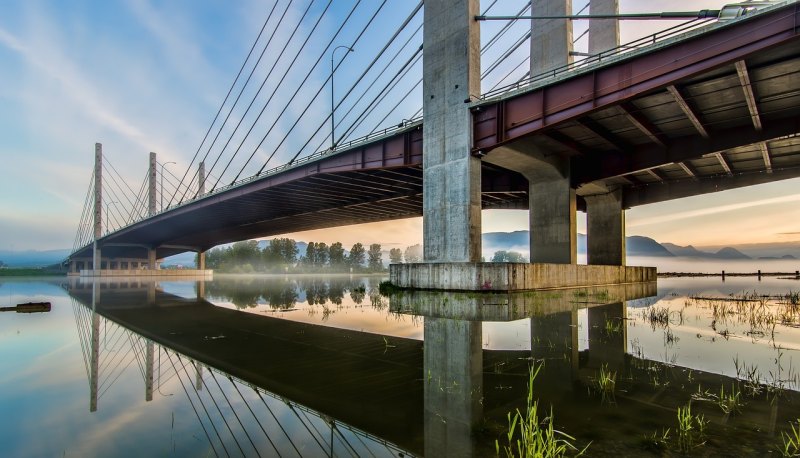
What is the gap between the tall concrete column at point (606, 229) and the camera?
4191 cm

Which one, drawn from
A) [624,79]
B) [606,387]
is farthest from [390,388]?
[624,79]

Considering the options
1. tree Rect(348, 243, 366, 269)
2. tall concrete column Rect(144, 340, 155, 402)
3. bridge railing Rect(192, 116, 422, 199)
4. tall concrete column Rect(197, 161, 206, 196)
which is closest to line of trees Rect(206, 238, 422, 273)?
tree Rect(348, 243, 366, 269)

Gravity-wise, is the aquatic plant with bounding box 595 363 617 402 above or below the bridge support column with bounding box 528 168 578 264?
below

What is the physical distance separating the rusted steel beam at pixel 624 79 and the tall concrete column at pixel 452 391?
16898mm

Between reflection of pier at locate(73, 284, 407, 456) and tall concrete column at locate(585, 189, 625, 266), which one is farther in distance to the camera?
tall concrete column at locate(585, 189, 625, 266)

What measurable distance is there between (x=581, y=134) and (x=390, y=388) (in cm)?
2778

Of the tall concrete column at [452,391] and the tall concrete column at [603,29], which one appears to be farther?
the tall concrete column at [603,29]

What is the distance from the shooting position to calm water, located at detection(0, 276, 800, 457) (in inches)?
152

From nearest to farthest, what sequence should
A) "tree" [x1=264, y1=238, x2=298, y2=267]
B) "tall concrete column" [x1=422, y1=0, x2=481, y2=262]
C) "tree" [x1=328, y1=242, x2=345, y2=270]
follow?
1. "tall concrete column" [x1=422, y1=0, x2=481, y2=262]
2. "tree" [x1=264, y1=238, x2=298, y2=267]
3. "tree" [x1=328, y1=242, x2=345, y2=270]

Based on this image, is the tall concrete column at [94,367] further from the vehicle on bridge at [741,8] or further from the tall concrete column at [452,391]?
the vehicle on bridge at [741,8]

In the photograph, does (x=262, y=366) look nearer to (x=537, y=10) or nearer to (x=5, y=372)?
(x=5, y=372)

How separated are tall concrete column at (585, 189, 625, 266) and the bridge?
0.11 metres

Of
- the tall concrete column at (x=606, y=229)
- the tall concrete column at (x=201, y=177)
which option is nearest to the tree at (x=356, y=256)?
the tall concrete column at (x=201, y=177)

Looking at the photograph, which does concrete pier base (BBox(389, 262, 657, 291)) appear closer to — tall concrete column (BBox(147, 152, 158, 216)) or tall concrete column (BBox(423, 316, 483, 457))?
tall concrete column (BBox(423, 316, 483, 457))
